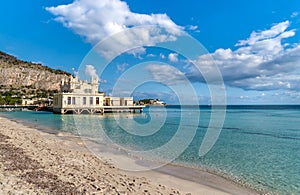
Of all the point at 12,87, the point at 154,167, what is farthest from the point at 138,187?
the point at 12,87

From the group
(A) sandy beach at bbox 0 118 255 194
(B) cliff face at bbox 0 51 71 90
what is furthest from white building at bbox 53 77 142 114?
A: (B) cliff face at bbox 0 51 71 90

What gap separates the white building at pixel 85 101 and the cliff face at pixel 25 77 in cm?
7022

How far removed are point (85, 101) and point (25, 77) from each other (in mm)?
96906

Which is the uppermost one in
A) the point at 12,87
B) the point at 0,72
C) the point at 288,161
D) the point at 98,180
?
the point at 0,72

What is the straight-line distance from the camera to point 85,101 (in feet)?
199

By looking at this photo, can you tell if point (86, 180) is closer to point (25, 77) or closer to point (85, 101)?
point (85, 101)

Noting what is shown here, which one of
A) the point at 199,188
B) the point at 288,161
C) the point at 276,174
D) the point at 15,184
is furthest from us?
the point at 288,161

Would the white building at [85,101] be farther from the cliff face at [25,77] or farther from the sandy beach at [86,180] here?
the cliff face at [25,77]

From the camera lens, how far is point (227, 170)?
34.5 feet

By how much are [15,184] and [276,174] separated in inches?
395

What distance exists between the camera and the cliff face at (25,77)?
13062 cm

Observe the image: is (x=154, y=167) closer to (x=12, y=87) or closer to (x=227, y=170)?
(x=227, y=170)

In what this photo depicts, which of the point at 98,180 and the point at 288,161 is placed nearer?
the point at 98,180

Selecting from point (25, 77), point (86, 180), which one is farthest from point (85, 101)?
point (25, 77)
